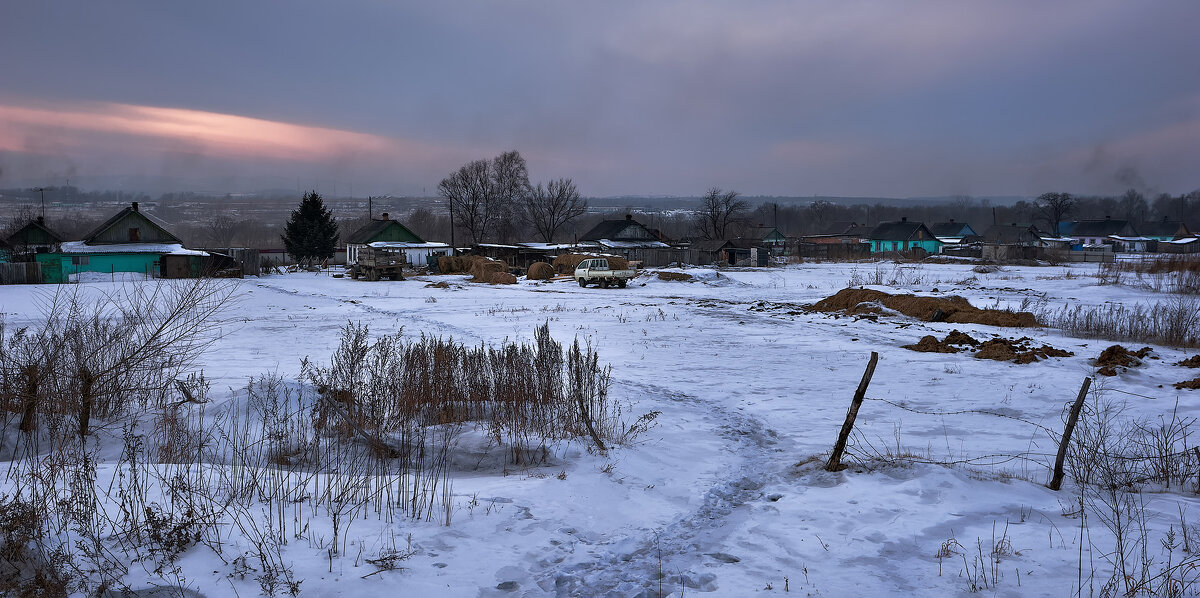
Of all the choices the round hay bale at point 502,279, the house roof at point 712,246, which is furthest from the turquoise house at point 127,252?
the house roof at point 712,246

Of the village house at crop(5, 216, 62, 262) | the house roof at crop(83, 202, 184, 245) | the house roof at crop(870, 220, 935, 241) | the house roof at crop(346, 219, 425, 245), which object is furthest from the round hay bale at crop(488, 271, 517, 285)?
the house roof at crop(870, 220, 935, 241)

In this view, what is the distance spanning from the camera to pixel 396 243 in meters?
61.0

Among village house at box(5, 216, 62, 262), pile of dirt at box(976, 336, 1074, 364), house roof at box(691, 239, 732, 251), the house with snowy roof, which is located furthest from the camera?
house roof at box(691, 239, 732, 251)

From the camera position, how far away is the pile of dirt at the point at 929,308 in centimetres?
1814

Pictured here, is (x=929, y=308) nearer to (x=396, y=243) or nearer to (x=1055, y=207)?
(x=396, y=243)

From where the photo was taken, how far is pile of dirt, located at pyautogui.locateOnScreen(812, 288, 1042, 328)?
18141 mm

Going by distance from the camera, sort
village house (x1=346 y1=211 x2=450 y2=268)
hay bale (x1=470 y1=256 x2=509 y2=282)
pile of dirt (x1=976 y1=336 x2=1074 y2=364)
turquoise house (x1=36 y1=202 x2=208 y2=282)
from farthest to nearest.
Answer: village house (x1=346 y1=211 x2=450 y2=268), turquoise house (x1=36 y1=202 x2=208 y2=282), hay bale (x1=470 y1=256 x2=509 y2=282), pile of dirt (x1=976 y1=336 x2=1074 y2=364)

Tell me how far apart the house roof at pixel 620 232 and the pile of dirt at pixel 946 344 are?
5314cm

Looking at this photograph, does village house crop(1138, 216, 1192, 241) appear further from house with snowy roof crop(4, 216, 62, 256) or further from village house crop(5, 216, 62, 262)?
house with snowy roof crop(4, 216, 62, 256)

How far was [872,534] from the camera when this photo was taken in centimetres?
528

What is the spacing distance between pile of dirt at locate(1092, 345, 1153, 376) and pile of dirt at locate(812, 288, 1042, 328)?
210 inches

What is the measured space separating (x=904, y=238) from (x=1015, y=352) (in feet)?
271

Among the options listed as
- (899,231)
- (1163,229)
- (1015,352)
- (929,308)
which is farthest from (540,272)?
(1163,229)

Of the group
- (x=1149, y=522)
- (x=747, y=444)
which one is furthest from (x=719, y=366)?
(x=1149, y=522)
